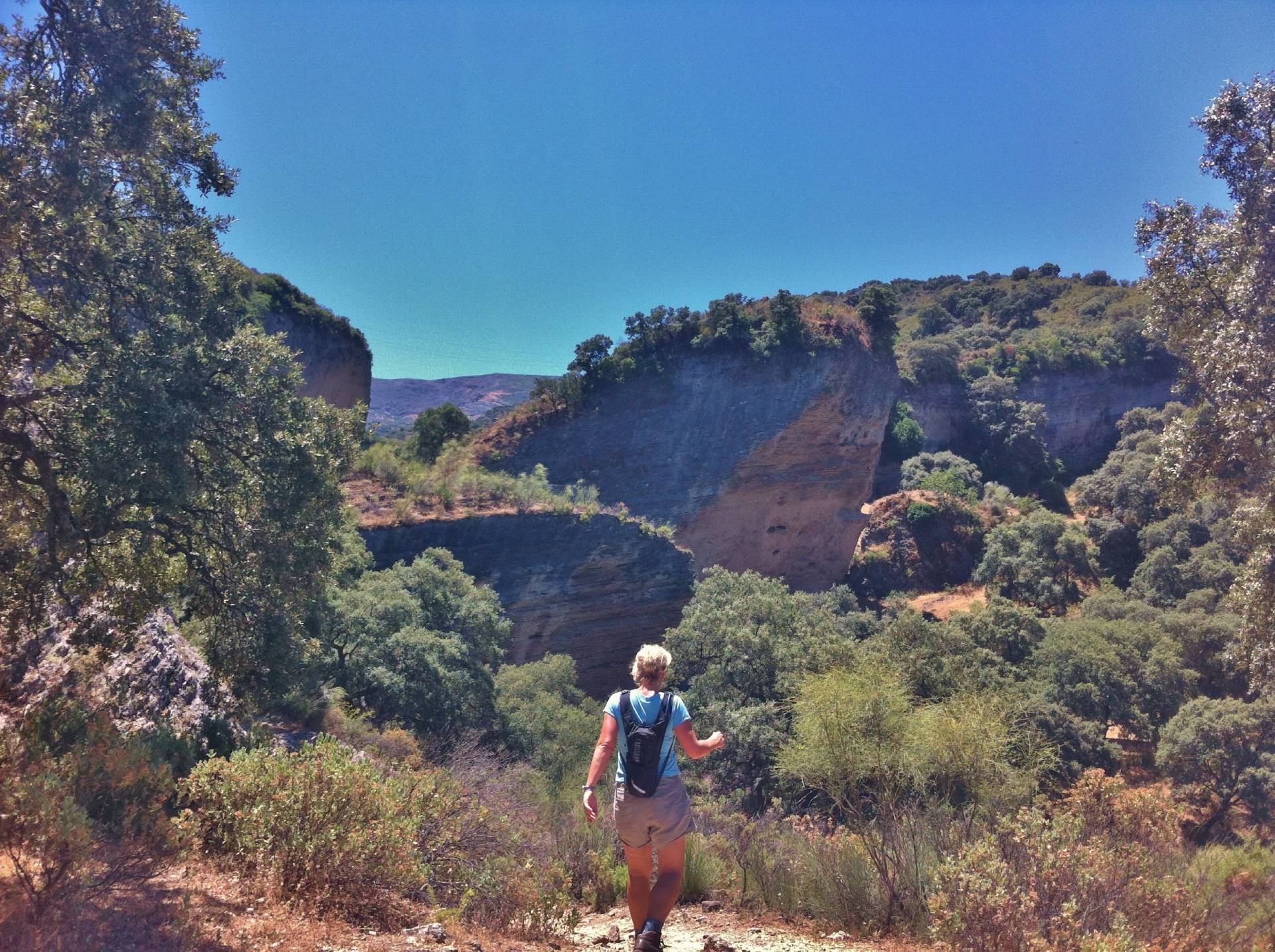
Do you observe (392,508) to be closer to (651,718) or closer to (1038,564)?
(651,718)

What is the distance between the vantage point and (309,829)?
4.39 m

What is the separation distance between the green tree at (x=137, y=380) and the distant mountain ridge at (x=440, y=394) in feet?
124

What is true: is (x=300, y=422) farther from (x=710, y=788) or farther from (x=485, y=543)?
(x=485, y=543)

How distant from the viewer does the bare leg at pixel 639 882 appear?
12.9 feet

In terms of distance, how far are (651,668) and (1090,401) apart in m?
52.2

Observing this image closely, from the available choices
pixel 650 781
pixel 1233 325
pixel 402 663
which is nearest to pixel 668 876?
pixel 650 781

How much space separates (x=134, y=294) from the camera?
19.4 feet

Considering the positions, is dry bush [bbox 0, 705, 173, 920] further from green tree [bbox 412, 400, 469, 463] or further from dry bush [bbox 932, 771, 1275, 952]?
green tree [bbox 412, 400, 469, 463]

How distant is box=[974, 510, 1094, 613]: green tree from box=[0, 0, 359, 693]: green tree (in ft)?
90.7

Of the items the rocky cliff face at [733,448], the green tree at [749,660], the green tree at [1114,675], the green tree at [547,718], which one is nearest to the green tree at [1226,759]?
the green tree at [1114,675]

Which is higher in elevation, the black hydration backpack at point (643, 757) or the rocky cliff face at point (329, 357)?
the rocky cliff face at point (329, 357)

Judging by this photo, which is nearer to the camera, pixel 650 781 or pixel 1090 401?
pixel 650 781

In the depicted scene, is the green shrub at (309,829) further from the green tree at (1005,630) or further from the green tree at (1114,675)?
the green tree at (1005,630)

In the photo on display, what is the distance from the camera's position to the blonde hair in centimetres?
396
